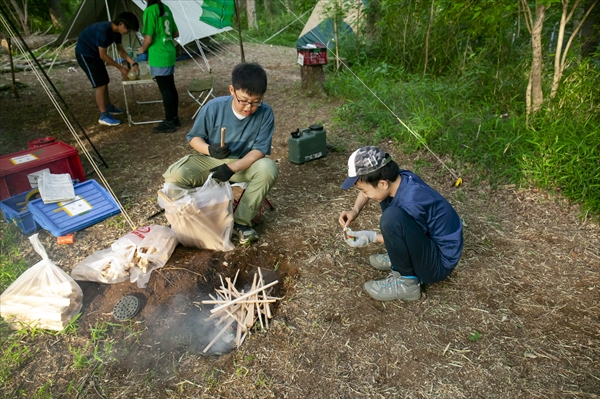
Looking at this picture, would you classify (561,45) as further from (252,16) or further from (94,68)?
(252,16)

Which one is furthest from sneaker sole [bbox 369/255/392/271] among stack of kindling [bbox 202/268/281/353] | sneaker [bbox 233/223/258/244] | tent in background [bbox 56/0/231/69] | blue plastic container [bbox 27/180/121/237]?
Answer: tent in background [bbox 56/0/231/69]

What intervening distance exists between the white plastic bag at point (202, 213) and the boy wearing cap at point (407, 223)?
2.83 feet

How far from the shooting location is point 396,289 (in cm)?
236

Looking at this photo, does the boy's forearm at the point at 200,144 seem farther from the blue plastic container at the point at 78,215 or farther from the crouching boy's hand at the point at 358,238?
the crouching boy's hand at the point at 358,238

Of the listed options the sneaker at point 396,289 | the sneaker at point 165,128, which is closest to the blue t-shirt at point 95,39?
the sneaker at point 165,128

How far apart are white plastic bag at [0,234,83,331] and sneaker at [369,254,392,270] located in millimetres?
1858

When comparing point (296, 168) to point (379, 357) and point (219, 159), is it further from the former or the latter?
point (379, 357)

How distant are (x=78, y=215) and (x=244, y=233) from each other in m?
1.39

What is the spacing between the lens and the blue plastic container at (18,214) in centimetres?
304

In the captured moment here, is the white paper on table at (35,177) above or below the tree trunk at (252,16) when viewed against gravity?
below

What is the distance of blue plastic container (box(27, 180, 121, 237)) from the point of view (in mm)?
3012

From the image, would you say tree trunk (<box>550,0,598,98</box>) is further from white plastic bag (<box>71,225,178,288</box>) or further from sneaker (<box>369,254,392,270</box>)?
white plastic bag (<box>71,225,178,288</box>)

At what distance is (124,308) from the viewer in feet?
7.65

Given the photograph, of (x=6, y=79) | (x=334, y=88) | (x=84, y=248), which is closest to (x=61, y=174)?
(x=84, y=248)
